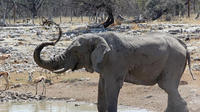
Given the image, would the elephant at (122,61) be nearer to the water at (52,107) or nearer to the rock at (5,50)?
the water at (52,107)

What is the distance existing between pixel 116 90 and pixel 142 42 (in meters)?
1.13

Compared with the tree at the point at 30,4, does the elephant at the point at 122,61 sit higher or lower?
higher

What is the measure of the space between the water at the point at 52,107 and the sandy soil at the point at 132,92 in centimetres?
48

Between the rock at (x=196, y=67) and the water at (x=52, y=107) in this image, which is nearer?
the water at (x=52, y=107)

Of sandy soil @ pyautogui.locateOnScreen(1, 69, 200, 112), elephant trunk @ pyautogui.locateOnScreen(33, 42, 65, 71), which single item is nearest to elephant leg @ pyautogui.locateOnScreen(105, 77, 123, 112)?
elephant trunk @ pyautogui.locateOnScreen(33, 42, 65, 71)

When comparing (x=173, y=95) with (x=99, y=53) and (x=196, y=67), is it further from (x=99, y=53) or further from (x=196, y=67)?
(x=196, y=67)

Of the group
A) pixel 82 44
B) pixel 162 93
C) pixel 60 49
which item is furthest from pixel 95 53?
pixel 60 49

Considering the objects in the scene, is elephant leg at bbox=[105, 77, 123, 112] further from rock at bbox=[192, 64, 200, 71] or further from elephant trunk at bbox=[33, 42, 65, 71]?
rock at bbox=[192, 64, 200, 71]

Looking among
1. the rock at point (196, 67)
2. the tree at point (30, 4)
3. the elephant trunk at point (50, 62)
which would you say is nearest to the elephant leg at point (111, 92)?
the elephant trunk at point (50, 62)

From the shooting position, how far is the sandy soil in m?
12.8

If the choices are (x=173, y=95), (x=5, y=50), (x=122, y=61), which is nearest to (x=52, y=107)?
(x=173, y=95)

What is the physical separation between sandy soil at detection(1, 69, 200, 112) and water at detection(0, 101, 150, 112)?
0.48 metres

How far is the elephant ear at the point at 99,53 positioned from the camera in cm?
901

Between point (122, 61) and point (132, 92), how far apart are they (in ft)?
17.6
